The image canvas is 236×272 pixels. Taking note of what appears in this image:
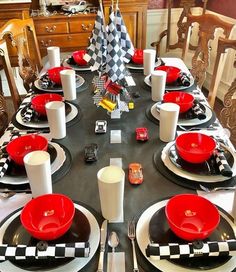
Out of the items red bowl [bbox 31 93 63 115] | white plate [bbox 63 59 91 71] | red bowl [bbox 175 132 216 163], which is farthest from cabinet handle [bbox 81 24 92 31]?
red bowl [bbox 175 132 216 163]

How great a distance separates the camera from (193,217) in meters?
0.80

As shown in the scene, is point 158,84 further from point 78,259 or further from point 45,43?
point 45,43

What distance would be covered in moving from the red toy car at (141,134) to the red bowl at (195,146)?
5.7 inches

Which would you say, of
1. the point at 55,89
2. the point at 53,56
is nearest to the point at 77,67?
the point at 53,56

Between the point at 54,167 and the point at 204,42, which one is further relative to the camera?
the point at 204,42

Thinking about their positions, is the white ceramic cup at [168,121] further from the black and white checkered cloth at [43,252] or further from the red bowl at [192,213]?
the black and white checkered cloth at [43,252]

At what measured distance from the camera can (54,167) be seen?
1.03 meters

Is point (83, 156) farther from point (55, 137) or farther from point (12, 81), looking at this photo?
point (12, 81)

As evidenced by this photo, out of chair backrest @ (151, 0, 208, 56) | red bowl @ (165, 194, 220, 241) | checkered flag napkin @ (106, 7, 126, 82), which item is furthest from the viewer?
chair backrest @ (151, 0, 208, 56)

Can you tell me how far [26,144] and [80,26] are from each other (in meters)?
2.15

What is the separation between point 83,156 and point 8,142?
30cm

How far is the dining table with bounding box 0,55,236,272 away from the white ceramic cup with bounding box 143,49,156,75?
0.25 m

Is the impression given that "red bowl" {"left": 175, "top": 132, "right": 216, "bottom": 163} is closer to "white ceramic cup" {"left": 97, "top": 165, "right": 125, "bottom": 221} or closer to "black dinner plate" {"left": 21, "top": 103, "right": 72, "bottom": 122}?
"white ceramic cup" {"left": 97, "top": 165, "right": 125, "bottom": 221}

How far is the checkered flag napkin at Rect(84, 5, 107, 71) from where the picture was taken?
4.09 ft
